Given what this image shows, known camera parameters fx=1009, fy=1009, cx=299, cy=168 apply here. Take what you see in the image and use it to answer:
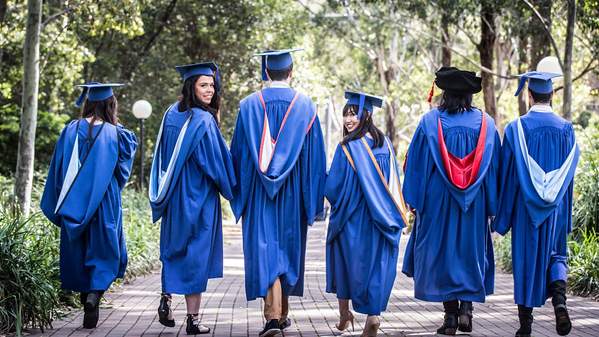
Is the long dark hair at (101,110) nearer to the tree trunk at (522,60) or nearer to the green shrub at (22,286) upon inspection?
the green shrub at (22,286)

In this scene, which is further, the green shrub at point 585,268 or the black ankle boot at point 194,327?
the green shrub at point 585,268

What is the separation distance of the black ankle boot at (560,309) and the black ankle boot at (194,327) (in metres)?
2.65

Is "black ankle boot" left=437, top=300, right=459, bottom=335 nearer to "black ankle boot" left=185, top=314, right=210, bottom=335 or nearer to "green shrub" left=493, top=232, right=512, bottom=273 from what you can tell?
"black ankle boot" left=185, top=314, right=210, bottom=335

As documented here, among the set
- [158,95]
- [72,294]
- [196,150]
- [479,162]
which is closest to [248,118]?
[196,150]

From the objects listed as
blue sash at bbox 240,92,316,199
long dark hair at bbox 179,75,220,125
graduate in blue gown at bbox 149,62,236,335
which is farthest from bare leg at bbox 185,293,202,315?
long dark hair at bbox 179,75,220,125

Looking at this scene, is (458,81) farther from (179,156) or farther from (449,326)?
(179,156)

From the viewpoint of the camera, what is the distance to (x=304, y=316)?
918 cm

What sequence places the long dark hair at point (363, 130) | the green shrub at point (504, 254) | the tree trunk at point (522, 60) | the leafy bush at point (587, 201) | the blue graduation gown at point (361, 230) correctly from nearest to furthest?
the blue graduation gown at point (361, 230), the long dark hair at point (363, 130), the leafy bush at point (587, 201), the green shrub at point (504, 254), the tree trunk at point (522, 60)

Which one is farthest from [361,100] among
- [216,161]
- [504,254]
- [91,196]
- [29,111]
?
[504,254]

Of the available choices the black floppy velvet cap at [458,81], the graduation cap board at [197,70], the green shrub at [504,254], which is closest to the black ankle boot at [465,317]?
the black floppy velvet cap at [458,81]

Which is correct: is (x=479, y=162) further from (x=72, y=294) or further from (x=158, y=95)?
(x=158, y=95)

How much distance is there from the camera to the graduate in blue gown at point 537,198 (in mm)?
7727

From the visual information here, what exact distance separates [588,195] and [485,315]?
4.28m

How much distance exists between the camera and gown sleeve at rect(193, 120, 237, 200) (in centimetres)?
792
